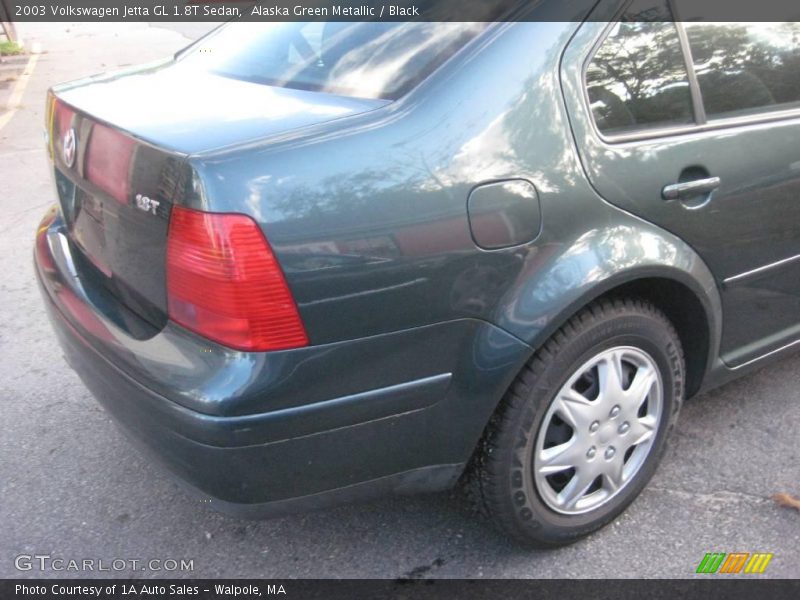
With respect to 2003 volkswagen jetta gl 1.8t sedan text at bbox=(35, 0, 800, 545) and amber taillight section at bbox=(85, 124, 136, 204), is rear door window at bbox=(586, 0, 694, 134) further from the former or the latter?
amber taillight section at bbox=(85, 124, 136, 204)

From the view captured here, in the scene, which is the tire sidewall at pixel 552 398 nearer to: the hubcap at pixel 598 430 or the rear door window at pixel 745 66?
the hubcap at pixel 598 430

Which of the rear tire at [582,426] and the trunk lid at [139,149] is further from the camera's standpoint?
the rear tire at [582,426]

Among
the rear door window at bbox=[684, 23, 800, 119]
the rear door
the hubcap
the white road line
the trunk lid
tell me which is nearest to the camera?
the trunk lid

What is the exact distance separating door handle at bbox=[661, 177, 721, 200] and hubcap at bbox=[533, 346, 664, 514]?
0.44 metres

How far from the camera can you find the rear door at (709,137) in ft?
6.91

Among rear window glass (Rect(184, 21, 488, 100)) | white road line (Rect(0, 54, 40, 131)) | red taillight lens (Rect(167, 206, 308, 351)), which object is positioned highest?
rear window glass (Rect(184, 21, 488, 100))

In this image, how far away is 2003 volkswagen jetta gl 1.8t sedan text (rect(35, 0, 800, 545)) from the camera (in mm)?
1775

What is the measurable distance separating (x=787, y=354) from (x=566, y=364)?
114 cm

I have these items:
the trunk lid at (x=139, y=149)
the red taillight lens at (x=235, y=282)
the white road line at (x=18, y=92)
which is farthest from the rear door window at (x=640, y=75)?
the white road line at (x=18, y=92)

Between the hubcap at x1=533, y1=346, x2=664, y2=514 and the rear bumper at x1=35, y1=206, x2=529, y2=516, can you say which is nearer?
the rear bumper at x1=35, y1=206, x2=529, y2=516

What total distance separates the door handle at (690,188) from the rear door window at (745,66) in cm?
21

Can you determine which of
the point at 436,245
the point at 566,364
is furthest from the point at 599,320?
the point at 436,245

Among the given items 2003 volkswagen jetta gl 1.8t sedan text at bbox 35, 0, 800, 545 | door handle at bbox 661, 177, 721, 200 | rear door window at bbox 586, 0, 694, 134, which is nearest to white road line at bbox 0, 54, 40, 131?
2003 volkswagen jetta gl 1.8t sedan text at bbox 35, 0, 800, 545

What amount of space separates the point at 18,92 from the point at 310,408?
10.5 meters
